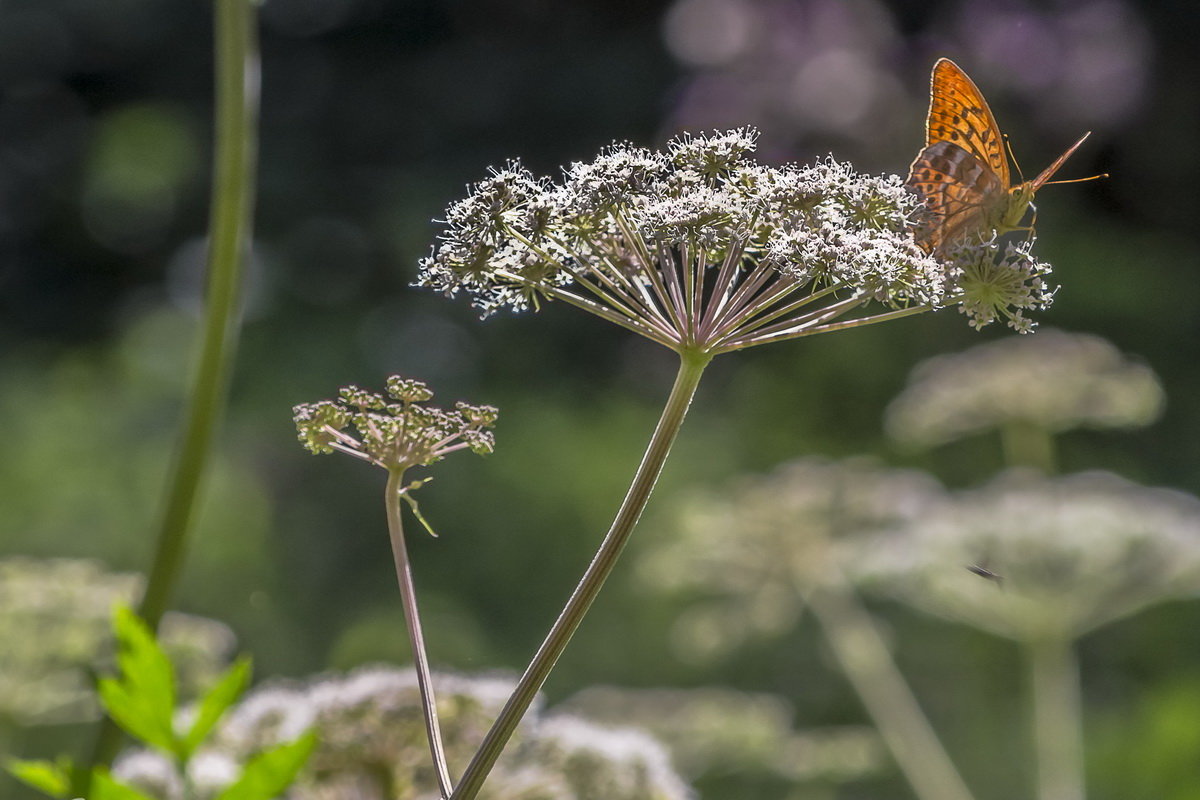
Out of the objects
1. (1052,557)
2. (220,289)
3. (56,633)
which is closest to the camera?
(220,289)

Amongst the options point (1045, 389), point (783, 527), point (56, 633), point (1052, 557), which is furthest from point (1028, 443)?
point (56, 633)

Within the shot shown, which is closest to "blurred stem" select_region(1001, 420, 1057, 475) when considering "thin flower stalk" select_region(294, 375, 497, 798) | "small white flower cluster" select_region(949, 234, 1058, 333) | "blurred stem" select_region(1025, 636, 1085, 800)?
"blurred stem" select_region(1025, 636, 1085, 800)

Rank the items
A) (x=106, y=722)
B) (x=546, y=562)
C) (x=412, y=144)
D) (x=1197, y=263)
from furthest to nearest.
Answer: (x=412, y=144), (x=1197, y=263), (x=546, y=562), (x=106, y=722)

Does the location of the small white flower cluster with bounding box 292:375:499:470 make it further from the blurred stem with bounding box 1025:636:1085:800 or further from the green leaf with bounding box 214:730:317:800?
the blurred stem with bounding box 1025:636:1085:800

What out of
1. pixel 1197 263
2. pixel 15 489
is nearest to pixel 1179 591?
pixel 15 489

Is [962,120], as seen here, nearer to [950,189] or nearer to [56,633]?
[950,189]

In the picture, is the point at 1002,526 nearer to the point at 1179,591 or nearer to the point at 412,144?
the point at 1179,591

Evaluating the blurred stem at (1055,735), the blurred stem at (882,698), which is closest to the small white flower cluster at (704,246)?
the blurred stem at (882,698)
